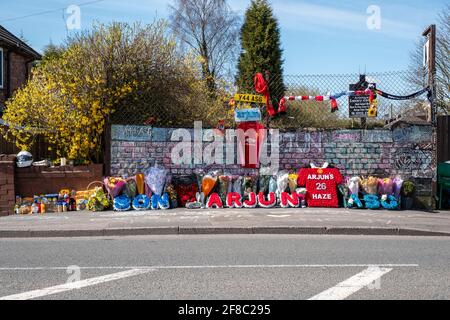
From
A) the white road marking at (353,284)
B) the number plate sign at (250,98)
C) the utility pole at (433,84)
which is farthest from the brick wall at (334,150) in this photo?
the white road marking at (353,284)

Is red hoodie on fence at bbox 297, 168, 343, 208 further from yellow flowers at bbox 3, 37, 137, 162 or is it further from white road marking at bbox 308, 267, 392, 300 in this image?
white road marking at bbox 308, 267, 392, 300

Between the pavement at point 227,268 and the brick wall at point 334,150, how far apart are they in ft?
12.0

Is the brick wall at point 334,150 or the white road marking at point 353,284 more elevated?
the brick wall at point 334,150

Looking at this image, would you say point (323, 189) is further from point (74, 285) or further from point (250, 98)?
point (74, 285)

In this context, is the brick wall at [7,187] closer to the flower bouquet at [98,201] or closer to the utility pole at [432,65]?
the flower bouquet at [98,201]

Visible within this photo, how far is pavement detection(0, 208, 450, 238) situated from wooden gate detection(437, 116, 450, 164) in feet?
4.92

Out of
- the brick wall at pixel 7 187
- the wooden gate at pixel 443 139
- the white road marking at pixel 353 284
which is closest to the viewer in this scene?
the white road marking at pixel 353 284

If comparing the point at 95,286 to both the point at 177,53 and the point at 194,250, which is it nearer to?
the point at 194,250

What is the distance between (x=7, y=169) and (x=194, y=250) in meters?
6.57

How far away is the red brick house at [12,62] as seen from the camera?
24.8m

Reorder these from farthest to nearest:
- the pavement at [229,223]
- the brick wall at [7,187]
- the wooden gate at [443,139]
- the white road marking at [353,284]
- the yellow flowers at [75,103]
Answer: the yellow flowers at [75,103]
the wooden gate at [443,139]
the brick wall at [7,187]
the pavement at [229,223]
the white road marking at [353,284]

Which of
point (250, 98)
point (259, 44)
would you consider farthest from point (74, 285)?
point (259, 44)

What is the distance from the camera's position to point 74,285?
638cm

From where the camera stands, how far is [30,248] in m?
9.05
